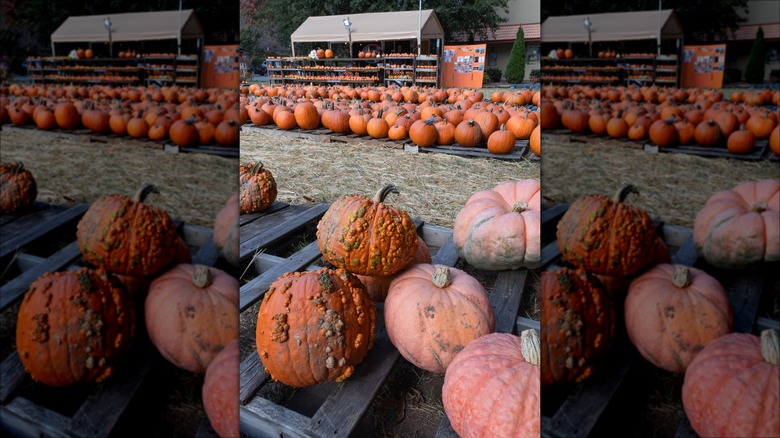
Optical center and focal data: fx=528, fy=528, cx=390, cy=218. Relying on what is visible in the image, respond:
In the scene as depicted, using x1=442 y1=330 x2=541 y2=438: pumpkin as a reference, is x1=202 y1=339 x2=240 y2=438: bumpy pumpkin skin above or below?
above

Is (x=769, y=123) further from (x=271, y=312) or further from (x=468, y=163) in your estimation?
(x=468, y=163)

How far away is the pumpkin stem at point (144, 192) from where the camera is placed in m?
0.54

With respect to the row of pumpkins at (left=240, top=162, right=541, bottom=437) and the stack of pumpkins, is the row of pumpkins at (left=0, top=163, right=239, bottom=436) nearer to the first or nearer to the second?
the stack of pumpkins

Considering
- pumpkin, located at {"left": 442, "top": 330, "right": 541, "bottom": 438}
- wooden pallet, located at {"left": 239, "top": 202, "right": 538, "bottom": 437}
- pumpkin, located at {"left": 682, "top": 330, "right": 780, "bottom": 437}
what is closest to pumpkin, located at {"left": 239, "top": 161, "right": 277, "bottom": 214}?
wooden pallet, located at {"left": 239, "top": 202, "right": 538, "bottom": 437}

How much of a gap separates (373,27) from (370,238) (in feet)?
1.55

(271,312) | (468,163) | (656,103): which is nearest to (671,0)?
(656,103)

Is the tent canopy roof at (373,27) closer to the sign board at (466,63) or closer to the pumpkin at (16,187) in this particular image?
the sign board at (466,63)

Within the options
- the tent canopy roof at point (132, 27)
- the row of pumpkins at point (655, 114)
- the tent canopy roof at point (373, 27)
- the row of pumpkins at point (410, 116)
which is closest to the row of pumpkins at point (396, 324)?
the tent canopy roof at point (373, 27)

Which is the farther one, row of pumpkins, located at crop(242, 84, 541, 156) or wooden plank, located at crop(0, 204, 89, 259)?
row of pumpkins, located at crop(242, 84, 541, 156)

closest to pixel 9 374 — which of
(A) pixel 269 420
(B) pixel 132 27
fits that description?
(B) pixel 132 27

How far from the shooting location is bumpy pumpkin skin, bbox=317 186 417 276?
1.13 metres

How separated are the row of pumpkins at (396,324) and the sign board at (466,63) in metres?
0.35

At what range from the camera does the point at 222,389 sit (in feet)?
1.75

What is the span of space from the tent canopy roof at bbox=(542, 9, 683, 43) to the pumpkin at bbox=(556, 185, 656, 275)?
0.14 meters
